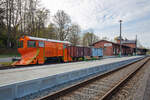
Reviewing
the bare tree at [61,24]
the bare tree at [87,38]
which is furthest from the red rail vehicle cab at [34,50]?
the bare tree at [87,38]

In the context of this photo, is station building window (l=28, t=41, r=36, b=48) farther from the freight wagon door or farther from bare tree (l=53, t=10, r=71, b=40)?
bare tree (l=53, t=10, r=71, b=40)

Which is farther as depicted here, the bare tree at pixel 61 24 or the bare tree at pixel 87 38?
the bare tree at pixel 87 38

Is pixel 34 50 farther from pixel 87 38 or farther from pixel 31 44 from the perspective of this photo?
pixel 87 38

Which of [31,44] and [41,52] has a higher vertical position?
[31,44]

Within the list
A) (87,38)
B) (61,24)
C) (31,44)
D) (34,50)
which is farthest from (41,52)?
(87,38)

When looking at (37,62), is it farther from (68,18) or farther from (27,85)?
(68,18)

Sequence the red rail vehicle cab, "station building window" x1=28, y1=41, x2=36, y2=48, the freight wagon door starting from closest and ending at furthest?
the red rail vehicle cab
the freight wagon door
"station building window" x1=28, y1=41, x2=36, y2=48

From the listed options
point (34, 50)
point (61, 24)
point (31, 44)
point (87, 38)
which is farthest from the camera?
point (87, 38)

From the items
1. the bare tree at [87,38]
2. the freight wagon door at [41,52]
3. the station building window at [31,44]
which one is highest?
the bare tree at [87,38]

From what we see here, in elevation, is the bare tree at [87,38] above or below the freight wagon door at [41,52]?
above

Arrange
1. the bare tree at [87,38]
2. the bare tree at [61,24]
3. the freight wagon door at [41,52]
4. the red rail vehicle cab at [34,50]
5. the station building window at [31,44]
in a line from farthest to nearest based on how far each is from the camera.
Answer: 1. the bare tree at [87,38]
2. the bare tree at [61,24]
3. the station building window at [31,44]
4. the freight wagon door at [41,52]
5. the red rail vehicle cab at [34,50]

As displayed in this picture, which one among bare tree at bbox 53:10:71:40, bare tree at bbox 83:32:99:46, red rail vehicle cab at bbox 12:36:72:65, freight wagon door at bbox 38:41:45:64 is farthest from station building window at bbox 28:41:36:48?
bare tree at bbox 83:32:99:46

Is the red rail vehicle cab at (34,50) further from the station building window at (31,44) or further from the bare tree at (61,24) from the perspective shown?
the bare tree at (61,24)

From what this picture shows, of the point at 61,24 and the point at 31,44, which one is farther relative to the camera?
the point at 61,24
